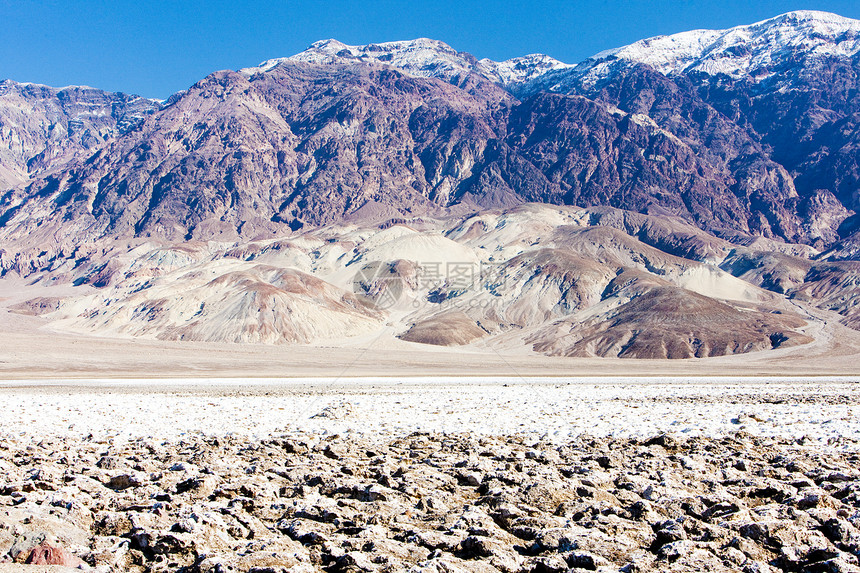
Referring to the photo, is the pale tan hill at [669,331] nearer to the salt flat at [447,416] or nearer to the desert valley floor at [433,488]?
the salt flat at [447,416]

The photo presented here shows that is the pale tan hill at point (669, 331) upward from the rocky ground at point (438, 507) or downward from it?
upward

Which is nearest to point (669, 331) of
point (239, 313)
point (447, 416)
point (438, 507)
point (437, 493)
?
point (239, 313)

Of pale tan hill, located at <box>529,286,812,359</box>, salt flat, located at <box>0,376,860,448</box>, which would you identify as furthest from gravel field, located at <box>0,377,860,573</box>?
pale tan hill, located at <box>529,286,812,359</box>

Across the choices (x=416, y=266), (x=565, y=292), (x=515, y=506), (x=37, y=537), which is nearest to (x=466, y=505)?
(x=515, y=506)

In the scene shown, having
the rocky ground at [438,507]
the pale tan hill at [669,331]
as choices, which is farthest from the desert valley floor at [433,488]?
the pale tan hill at [669,331]

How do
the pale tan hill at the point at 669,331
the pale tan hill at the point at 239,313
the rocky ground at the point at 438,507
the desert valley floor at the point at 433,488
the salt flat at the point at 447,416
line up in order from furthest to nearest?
the pale tan hill at the point at 239,313 < the pale tan hill at the point at 669,331 < the salt flat at the point at 447,416 < the desert valley floor at the point at 433,488 < the rocky ground at the point at 438,507

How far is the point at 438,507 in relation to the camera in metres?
7.82

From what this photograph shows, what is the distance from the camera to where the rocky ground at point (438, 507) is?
5.95 m

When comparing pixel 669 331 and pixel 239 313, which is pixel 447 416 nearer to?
pixel 669 331

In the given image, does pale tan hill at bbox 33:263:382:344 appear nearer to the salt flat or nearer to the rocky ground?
the salt flat

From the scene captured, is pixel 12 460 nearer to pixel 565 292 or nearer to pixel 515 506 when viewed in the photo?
pixel 515 506

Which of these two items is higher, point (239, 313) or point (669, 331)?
point (239, 313)

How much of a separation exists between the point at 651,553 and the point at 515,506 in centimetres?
192

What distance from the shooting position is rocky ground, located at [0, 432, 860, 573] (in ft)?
19.5
